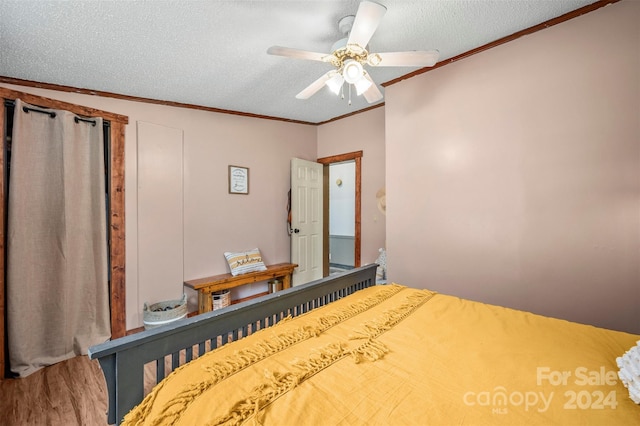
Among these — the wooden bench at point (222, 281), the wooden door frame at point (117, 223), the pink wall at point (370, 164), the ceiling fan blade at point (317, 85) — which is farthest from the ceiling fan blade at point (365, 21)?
the wooden bench at point (222, 281)

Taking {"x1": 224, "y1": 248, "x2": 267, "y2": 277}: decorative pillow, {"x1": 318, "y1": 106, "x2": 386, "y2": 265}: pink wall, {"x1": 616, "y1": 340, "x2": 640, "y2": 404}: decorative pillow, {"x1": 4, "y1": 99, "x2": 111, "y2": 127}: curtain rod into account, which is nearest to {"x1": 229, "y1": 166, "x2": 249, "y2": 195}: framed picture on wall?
{"x1": 224, "y1": 248, "x2": 267, "y2": 277}: decorative pillow

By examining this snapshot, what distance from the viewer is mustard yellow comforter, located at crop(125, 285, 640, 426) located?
2.70 ft

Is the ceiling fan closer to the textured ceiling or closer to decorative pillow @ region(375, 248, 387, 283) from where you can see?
the textured ceiling

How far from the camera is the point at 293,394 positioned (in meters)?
0.89

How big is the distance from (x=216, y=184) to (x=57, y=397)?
7.66 feet

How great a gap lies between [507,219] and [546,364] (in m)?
1.38

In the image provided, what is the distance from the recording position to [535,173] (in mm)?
2055

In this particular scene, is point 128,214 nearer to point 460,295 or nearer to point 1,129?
point 1,129

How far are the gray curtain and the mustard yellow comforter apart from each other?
229 centimetres

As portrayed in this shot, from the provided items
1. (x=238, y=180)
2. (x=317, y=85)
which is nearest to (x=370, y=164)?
(x=238, y=180)

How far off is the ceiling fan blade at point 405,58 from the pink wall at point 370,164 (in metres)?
1.92

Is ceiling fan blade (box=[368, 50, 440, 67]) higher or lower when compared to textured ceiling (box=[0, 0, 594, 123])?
lower

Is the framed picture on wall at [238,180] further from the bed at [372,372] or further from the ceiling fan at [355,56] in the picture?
the bed at [372,372]

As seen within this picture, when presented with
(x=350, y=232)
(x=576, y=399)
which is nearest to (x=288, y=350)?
(x=576, y=399)
